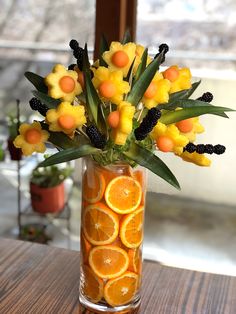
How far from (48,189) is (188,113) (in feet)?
5.89

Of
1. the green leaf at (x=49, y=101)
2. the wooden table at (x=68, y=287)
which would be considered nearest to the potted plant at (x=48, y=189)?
the wooden table at (x=68, y=287)

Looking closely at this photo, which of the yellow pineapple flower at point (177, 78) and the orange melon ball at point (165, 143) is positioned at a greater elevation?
the yellow pineapple flower at point (177, 78)

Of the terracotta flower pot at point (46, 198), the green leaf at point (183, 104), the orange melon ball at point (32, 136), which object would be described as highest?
the green leaf at point (183, 104)

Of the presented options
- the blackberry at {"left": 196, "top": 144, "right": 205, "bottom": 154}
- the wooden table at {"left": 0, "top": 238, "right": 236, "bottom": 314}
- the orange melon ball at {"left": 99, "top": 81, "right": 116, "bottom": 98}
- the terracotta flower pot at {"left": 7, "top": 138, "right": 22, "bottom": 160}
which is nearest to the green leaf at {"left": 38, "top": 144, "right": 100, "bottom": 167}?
the orange melon ball at {"left": 99, "top": 81, "right": 116, "bottom": 98}

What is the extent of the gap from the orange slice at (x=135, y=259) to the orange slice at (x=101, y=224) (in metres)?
0.06

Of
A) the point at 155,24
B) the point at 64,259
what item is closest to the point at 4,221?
the point at 155,24

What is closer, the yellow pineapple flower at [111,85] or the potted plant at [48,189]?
the yellow pineapple flower at [111,85]

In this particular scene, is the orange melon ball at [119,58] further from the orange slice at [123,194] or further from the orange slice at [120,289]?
the orange slice at [120,289]

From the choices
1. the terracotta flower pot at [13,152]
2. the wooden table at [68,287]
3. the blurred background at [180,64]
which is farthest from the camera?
the terracotta flower pot at [13,152]

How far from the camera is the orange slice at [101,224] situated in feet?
3.19

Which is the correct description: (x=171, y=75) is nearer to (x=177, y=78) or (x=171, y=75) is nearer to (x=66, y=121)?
(x=177, y=78)

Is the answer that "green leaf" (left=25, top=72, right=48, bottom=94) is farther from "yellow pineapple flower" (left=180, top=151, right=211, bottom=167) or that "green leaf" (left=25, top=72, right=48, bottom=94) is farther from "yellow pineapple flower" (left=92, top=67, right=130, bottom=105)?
"yellow pineapple flower" (left=180, top=151, right=211, bottom=167)

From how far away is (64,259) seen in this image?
4.20 feet

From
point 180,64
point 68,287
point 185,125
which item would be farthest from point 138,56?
point 180,64
